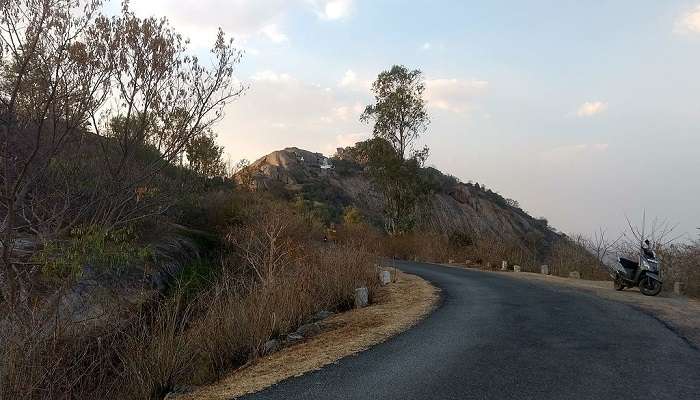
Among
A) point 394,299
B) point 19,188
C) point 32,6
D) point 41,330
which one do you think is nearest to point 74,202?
point 19,188

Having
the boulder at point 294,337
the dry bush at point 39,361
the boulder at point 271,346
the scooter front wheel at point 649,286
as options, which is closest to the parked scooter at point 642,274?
the scooter front wheel at point 649,286

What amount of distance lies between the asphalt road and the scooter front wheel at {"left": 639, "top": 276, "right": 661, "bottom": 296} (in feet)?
13.2

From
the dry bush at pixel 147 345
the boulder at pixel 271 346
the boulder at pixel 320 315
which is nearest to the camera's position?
the dry bush at pixel 147 345

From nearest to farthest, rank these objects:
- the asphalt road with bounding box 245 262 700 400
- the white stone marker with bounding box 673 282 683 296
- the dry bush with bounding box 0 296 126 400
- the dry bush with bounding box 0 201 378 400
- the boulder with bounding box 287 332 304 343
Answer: the asphalt road with bounding box 245 262 700 400, the dry bush with bounding box 0 296 126 400, the dry bush with bounding box 0 201 378 400, the boulder with bounding box 287 332 304 343, the white stone marker with bounding box 673 282 683 296

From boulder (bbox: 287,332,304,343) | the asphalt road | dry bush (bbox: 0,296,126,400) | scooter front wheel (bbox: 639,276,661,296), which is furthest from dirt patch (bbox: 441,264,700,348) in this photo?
dry bush (bbox: 0,296,126,400)

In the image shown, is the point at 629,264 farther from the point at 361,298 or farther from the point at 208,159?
the point at 208,159

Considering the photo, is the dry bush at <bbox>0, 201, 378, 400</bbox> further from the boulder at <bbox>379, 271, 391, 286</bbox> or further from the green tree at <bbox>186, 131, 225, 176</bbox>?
the green tree at <bbox>186, 131, 225, 176</bbox>

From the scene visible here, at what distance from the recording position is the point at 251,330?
8133mm

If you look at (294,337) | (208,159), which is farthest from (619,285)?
(208,159)

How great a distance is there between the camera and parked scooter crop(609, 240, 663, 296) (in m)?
13.4

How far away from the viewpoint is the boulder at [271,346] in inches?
320

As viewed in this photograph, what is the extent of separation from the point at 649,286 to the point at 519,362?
362 inches

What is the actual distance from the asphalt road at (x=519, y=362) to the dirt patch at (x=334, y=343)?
298 millimetres

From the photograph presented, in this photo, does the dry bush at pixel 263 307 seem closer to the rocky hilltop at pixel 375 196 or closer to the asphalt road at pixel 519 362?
the asphalt road at pixel 519 362
